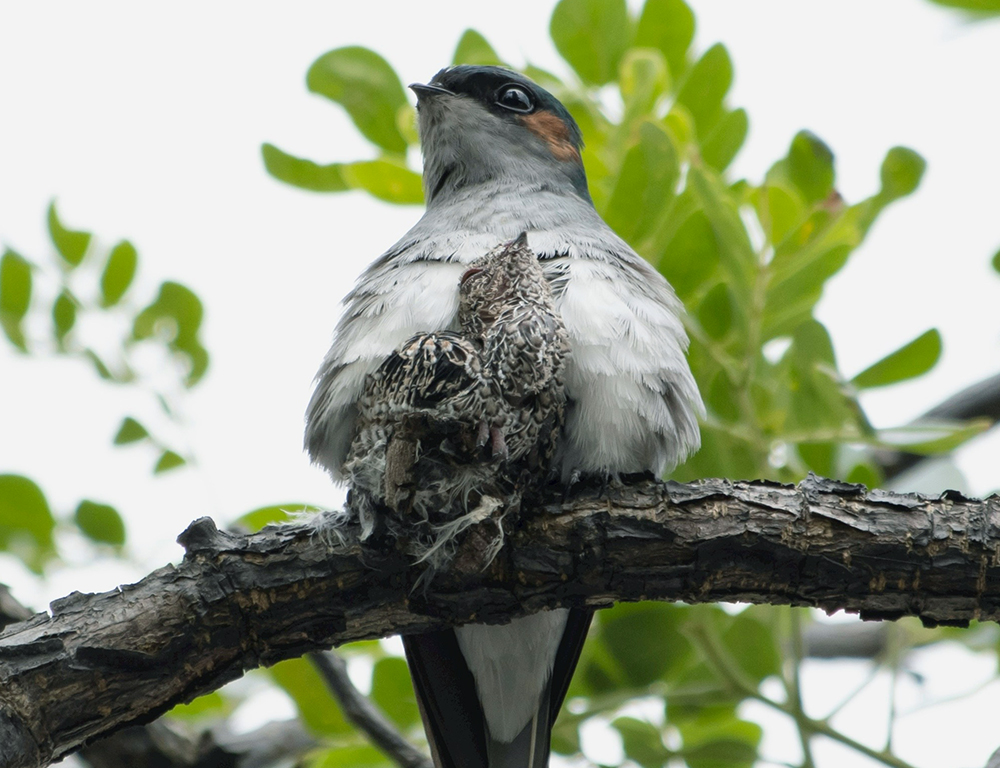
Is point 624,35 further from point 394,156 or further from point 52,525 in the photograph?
point 52,525

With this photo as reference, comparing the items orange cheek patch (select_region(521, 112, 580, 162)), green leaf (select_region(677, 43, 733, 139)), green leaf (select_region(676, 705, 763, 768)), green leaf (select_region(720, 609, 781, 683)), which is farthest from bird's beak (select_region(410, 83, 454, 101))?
green leaf (select_region(676, 705, 763, 768))

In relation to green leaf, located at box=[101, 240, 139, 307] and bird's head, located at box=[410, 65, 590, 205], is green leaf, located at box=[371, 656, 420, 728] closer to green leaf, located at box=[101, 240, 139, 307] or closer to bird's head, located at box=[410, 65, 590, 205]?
green leaf, located at box=[101, 240, 139, 307]

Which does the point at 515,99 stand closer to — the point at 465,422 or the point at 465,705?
the point at 465,422

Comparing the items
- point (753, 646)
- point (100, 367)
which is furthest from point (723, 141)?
point (100, 367)

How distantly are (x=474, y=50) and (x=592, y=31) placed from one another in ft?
1.56

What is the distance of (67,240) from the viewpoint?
409 centimetres

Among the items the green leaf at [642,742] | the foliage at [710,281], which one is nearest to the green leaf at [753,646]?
the foliage at [710,281]

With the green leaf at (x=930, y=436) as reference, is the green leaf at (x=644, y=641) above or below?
below

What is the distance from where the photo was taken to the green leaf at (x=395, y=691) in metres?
3.78

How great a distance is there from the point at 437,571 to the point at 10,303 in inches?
95.8

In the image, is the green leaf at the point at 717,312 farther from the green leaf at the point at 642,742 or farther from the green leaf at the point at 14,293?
the green leaf at the point at 14,293

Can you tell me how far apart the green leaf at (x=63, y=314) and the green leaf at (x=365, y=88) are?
1.31 metres

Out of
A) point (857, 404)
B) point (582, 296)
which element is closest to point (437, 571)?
point (582, 296)

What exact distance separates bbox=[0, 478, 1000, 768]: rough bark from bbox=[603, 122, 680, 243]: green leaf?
44.4 inches
